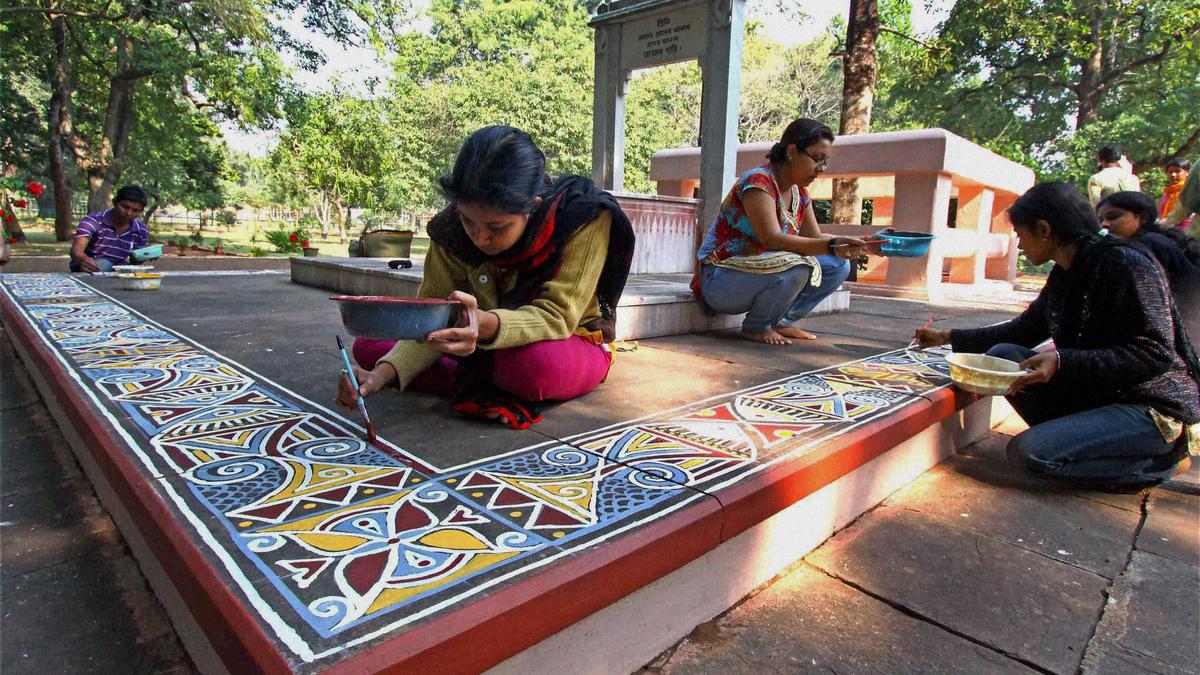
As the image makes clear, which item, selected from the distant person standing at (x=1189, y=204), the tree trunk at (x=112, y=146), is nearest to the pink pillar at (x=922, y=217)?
the distant person standing at (x=1189, y=204)

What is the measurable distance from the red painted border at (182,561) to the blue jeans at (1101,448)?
7.86 ft

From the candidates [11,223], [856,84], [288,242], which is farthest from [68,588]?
[288,242]

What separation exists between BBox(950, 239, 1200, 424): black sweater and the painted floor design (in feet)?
1.74

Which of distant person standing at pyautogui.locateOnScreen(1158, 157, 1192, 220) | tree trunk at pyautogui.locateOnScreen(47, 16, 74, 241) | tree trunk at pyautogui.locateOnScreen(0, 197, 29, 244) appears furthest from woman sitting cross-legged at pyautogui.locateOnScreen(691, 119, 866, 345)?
tree trunk at pyautogui.locateOnScreen(47, 16, 74, 241)

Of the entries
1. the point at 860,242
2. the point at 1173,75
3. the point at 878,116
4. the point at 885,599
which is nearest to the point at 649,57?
the point at 860,242

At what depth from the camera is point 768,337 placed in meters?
3.55

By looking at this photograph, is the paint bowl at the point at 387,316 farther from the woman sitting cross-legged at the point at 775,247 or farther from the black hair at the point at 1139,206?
the black hair at the point at 1139,206

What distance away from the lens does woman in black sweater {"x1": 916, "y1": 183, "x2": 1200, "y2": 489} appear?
2.07m

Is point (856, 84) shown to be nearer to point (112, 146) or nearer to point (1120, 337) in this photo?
point (1120, 337)

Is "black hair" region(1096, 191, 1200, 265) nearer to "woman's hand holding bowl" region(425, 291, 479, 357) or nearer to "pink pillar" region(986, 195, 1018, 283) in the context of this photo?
"woman's hand holding bowl" region(425, 291, 479, 357)

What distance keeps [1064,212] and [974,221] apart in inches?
241

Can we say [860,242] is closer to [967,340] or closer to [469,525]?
[967,340]

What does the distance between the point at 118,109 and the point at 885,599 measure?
15633 mm

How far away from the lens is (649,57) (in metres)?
6.10
